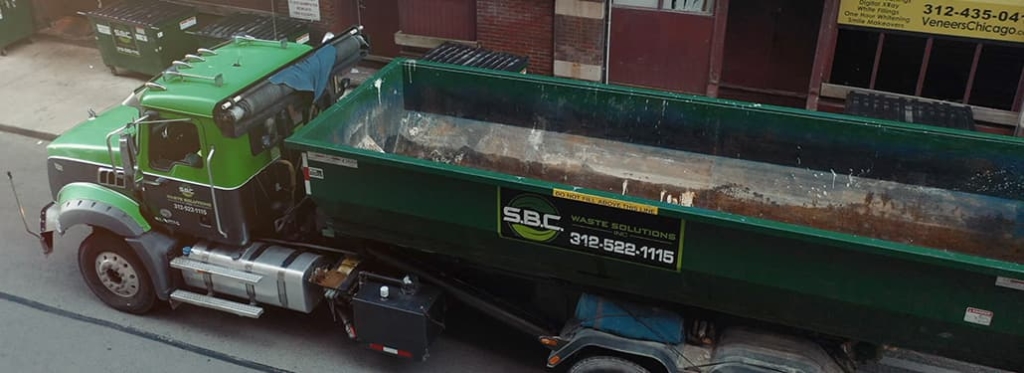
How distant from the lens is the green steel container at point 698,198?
20.9 feet

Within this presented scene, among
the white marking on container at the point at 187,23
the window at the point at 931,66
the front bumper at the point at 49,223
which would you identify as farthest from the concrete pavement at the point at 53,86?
the window at the point at 931,66

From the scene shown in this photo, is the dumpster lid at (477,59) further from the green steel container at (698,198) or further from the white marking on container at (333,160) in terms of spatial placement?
the white marking on container at (333,160)

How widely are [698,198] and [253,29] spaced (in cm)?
911

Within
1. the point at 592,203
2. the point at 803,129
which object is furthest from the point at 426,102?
the point at 803,129

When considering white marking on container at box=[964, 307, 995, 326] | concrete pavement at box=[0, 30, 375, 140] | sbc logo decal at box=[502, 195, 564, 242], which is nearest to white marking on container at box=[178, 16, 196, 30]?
concrete pavement at box=[0, 30, 375, 140]

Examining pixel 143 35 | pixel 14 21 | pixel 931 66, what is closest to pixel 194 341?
pixel 143 35

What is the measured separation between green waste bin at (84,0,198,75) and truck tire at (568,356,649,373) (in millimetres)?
10761

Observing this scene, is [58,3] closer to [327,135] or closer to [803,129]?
[327,135]

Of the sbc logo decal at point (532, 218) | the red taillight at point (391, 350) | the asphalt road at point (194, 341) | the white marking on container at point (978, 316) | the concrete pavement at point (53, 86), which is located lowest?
the asphalt road at point (194, 341)

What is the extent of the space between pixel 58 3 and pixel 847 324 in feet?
56.4

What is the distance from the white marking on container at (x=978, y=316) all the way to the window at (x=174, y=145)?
21.2 feet

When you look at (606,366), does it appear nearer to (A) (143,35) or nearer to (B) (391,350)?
(B) (391,350)

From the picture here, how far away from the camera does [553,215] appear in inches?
280

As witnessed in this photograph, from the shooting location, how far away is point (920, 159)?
26.3 feet
